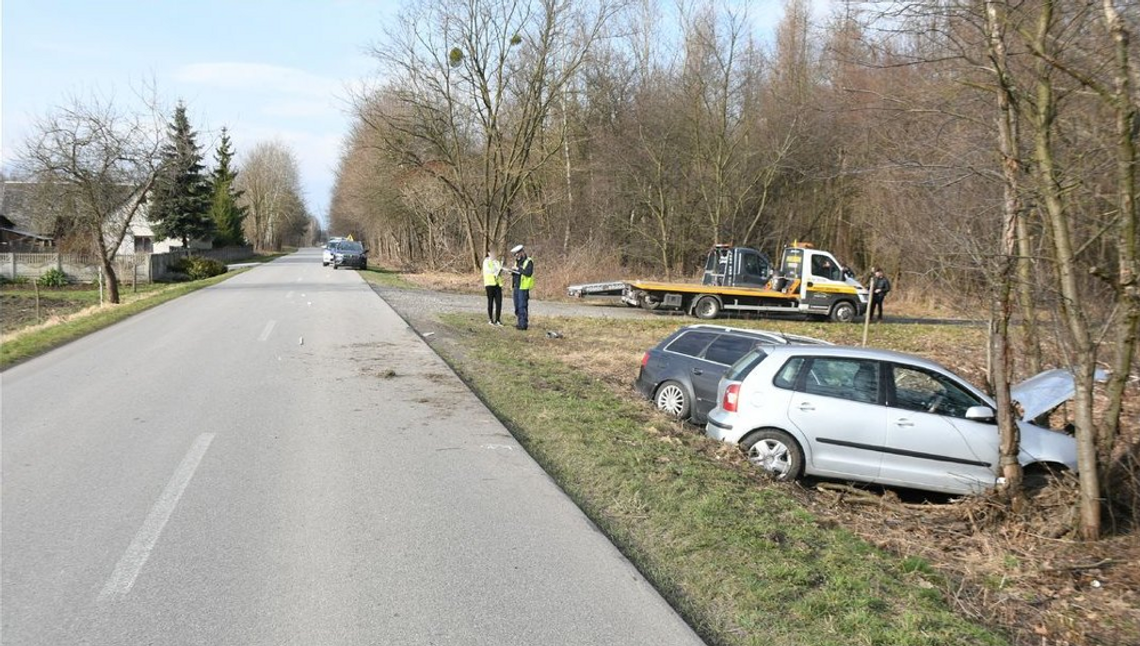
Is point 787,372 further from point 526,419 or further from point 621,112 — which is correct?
point 621,112

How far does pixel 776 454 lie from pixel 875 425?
3.21ft

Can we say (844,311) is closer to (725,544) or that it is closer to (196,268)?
(725,544)

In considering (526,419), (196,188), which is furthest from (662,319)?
(196,188)

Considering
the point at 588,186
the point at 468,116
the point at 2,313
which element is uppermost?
the point at 468,116

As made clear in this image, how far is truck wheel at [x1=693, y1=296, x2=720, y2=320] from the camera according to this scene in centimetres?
2688

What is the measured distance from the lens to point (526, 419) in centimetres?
966

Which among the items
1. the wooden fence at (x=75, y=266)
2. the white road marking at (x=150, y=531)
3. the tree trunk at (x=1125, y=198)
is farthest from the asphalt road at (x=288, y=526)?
the wooden fence at (x=75, y=266)

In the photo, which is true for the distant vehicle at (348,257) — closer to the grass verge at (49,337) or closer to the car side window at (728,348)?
the grass verge at (49,337)

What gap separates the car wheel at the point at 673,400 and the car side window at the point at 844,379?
9.33ft

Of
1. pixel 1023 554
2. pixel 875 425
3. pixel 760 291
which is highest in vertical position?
pixel 760 291

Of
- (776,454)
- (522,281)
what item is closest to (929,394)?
(776,454)

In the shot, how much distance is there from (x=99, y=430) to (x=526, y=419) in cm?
436

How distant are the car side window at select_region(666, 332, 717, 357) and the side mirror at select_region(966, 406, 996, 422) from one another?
4.06 m

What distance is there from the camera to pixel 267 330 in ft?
56.0
